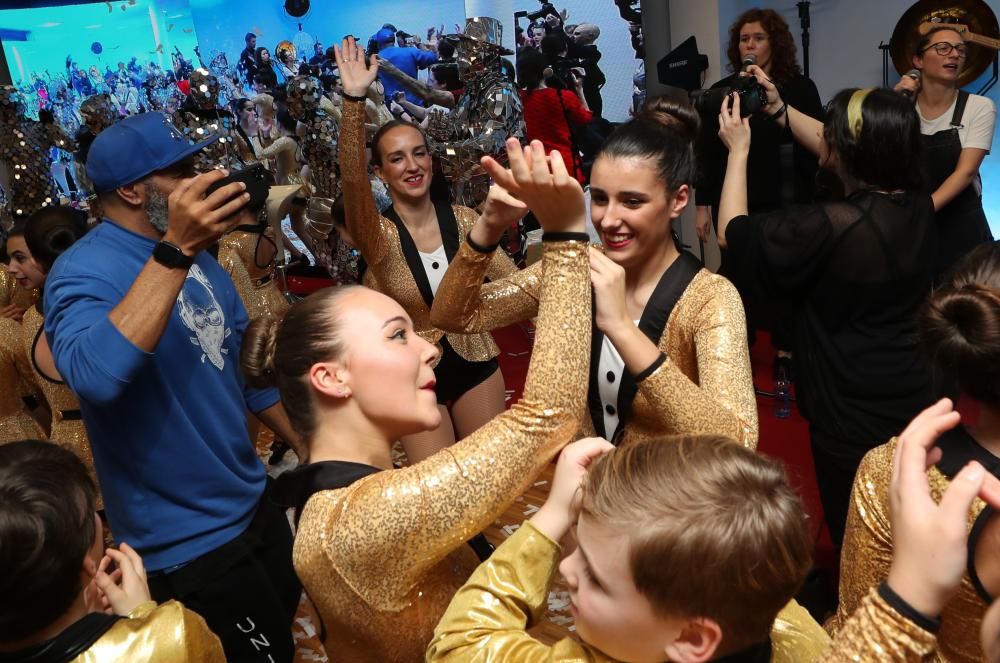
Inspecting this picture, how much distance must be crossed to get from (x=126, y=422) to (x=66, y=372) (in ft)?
0.57

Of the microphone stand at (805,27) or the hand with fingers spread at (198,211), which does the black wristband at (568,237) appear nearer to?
the hand with fingers spread at (198,211)

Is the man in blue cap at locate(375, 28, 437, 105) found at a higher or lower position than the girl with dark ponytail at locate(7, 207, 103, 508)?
higher

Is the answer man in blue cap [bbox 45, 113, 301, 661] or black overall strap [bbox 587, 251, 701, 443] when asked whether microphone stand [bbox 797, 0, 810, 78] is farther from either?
man in blue cap [bbox 45, 113, 301, 661]

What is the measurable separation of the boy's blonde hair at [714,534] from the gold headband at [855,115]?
1347 millimetres

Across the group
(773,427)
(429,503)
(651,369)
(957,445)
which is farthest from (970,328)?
(773,427)

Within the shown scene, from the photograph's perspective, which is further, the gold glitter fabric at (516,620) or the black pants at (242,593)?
the black pants at (242,593)

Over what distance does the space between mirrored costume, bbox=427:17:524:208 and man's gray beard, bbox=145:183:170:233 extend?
241 cm

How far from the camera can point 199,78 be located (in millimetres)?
4590

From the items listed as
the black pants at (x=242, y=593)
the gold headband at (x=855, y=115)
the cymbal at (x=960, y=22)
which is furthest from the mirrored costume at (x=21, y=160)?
the cymbal at (x=960, y=22)

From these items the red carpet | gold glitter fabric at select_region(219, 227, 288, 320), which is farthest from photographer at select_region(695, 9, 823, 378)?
gold glitter fabric at select_region(219, 227, 288, 320)

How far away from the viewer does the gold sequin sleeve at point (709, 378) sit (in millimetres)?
1247

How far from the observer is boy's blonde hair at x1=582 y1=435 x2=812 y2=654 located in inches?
30.0

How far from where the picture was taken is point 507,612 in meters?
0.91

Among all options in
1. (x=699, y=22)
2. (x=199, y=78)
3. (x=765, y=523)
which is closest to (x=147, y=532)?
(x=765, y=523)
